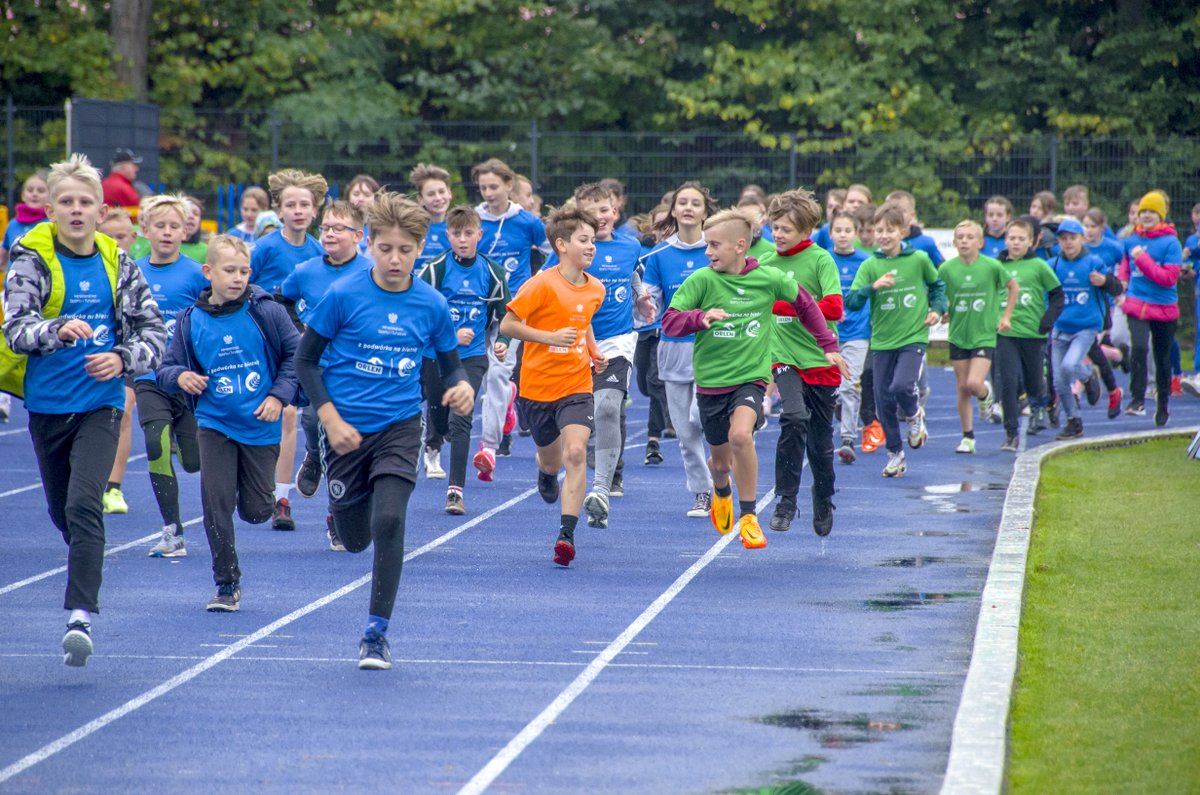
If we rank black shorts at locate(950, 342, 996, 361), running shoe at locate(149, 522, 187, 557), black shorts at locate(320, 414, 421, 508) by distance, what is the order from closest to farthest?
black shorts at locate(320, 414, 421, 508) < running shoe at locate(149, 522, 187, 557) < black shorts at locate(950, 342, 996, 361)

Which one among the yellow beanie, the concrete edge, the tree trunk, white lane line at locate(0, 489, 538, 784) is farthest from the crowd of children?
the tree trunk

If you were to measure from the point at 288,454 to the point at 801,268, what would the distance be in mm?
3351

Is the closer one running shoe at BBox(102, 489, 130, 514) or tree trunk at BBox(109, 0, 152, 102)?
running shoe at BBox(102, 489, 130, 514)

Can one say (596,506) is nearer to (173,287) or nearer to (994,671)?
(173,287)

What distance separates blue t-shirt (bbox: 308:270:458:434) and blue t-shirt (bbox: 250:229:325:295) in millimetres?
4369

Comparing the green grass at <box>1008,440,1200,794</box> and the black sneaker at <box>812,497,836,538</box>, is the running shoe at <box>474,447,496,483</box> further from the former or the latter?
the green grass at <box>1008,440,1200,794</box>

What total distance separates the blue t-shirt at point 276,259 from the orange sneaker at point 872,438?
5.82m

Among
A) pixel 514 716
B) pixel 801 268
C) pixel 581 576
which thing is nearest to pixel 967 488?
pixel 801 268

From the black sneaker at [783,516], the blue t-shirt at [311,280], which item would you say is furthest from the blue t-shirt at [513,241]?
the black sneaker at [783,516]

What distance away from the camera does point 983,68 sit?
32875mm

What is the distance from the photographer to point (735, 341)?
1030 centimetres

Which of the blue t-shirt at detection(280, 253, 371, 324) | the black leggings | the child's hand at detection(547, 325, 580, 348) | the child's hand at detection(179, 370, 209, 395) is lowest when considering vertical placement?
the black leggings

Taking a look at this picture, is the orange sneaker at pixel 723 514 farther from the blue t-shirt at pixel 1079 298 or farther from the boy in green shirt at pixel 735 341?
the blue t-shirt at pixel 1079 298

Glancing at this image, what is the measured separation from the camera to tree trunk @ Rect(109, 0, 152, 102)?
3238cm
